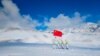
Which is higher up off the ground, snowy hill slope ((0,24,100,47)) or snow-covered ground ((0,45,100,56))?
snowy hill slope ((0,24,100,47))

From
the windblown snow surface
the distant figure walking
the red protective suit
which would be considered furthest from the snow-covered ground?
the red protective suit

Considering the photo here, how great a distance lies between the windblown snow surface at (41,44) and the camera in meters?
5.25

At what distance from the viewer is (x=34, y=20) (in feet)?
18.3

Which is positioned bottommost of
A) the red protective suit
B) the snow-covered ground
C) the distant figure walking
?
the snow-covered ground

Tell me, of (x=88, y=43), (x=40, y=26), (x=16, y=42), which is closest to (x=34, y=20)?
(x=40, y=26)

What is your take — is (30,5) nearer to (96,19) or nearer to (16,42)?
(16,42)

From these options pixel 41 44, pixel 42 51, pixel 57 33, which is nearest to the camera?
pixel 42 51

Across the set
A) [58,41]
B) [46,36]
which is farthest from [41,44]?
[58,41]

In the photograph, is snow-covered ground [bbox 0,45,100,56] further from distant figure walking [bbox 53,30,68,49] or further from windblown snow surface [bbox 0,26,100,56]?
distant figure walking [bbox 53,30,68,49]

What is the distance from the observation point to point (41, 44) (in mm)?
5570

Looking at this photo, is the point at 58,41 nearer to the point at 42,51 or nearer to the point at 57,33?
the point at 57,33

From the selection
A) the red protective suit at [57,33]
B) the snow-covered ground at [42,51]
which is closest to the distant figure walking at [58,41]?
the red protective suit at [57,33]

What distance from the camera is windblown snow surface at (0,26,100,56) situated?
5254 mm

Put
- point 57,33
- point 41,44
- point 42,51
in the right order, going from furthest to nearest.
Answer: point 41,44 → point 57,33 → point 42,51
